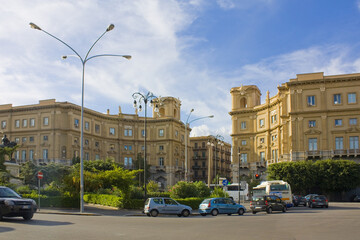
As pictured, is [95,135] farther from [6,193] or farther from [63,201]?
[6,193]

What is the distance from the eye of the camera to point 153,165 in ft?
301

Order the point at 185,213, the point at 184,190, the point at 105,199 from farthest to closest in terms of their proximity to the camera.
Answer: the point at 184,190 → the point at 105,199 → the point at 185,213

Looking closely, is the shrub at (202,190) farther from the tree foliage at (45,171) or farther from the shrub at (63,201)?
the tree foliage at (45,171)

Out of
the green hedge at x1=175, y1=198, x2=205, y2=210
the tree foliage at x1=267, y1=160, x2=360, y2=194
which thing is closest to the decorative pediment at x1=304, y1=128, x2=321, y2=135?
the tree foliage at x1=267, y1=160, x2=360, y2=194

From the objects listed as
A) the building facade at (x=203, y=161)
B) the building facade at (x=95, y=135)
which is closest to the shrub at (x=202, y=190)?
the building facade at (x=95, y=135)

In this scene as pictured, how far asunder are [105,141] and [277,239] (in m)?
77.3

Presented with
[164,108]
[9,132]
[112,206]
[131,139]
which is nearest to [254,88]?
[164,108]

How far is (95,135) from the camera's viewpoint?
85.4 metres

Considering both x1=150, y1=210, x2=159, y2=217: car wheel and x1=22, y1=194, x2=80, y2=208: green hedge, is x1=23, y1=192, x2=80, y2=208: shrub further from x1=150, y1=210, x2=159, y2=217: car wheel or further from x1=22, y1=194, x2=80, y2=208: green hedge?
x1=150, y1=210, x2=159, y2=217: car wheel

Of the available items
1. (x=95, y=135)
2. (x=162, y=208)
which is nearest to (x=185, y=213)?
(x=162, y=208)

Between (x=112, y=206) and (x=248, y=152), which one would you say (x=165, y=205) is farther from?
(x=248, y=152)

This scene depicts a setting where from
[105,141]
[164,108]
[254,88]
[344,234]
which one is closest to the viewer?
[344,234]

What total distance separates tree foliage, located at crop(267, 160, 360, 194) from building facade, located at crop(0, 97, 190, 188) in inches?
→ 1022

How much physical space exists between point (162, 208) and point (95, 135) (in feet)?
199
